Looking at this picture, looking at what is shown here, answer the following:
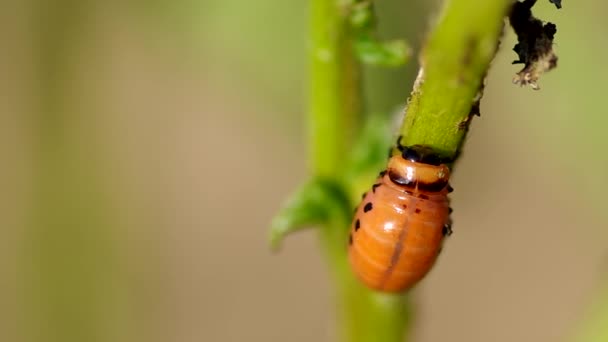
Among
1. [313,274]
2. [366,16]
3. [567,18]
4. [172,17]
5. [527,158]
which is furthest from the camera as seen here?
[313,274]

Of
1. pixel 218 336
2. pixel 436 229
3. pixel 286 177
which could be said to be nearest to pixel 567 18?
pixel 436 229

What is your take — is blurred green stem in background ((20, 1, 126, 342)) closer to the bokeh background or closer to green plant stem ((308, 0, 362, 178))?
the bokeh background

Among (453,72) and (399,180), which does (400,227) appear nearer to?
(399,180)

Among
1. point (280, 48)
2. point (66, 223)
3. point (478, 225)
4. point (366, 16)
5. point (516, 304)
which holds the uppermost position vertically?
point (366, 16)

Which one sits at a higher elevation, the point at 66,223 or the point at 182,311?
the point at 66,223

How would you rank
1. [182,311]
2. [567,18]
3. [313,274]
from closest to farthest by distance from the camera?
[567,18] < [182,311] < [313,274]

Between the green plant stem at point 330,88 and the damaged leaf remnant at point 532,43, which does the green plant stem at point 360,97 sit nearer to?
the green plant stem at point 330,88

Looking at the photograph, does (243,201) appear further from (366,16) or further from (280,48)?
(366,16)
